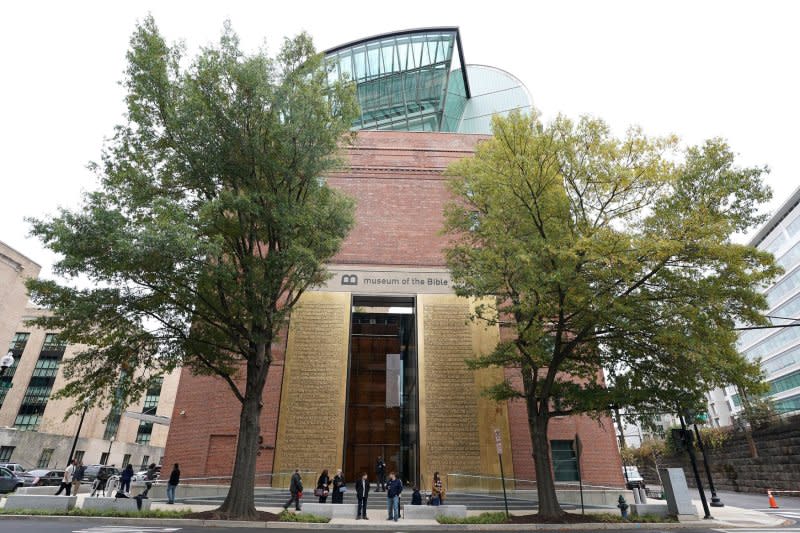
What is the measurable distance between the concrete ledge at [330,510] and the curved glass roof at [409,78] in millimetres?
30087

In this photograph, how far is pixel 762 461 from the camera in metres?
35.9

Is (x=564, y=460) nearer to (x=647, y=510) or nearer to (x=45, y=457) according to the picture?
(x=647, y=510)

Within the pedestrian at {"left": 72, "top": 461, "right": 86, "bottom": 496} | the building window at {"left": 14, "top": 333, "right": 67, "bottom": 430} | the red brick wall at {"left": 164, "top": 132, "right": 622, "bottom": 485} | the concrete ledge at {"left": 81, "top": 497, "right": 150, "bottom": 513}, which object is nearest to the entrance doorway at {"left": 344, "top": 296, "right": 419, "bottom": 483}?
the red brick wall at {"left": 164, "top": 132, "right": 622, "bottom": 485}

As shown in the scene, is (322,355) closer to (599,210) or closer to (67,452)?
(599,210)

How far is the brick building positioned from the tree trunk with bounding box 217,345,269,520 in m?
3.83

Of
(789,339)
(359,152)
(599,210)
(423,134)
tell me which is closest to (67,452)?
(359,152)

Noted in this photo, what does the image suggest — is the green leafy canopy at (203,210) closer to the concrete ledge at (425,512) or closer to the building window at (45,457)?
the concrete ledge at (425,512)

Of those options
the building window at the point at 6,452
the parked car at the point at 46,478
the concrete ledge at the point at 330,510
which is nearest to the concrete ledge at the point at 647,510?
the concrete ledge at the point at 330,510

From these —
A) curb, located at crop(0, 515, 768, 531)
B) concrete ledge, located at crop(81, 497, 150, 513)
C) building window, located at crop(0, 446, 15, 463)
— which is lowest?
curb, located at crop(0, 515, 768, 531)

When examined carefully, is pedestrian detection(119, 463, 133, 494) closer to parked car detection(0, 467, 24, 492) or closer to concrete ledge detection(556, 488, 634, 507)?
parked car detection(0, 467, 24, 492)

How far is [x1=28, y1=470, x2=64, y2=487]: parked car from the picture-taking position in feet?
87.8

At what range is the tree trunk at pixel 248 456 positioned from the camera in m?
13.0

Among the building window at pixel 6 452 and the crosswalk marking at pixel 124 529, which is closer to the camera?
the crosswalk marking at pixel 124 529

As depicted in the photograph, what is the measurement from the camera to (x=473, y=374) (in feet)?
74.5
